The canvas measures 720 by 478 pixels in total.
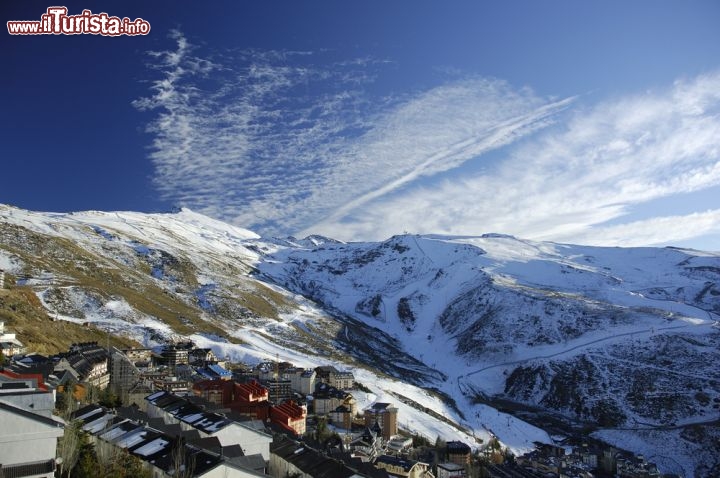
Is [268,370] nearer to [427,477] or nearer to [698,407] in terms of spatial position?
[427,477]

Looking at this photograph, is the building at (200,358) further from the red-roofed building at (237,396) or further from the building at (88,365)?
the red-roofed building at (237,396)

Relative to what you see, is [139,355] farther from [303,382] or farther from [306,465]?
[306,465]

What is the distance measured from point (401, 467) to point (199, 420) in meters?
24.8

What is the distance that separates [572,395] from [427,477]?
9178 centimetres

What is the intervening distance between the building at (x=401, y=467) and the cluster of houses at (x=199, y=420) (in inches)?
5.9

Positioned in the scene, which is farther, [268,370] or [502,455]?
[268,370]

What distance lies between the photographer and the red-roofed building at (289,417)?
205 ft

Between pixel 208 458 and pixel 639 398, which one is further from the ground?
pixel 208 458

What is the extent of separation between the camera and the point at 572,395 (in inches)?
5364

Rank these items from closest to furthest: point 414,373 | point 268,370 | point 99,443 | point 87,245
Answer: point 99,443 < point 268,370 < point 414,373 < point 87,245

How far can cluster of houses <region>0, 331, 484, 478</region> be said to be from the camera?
26.3 m

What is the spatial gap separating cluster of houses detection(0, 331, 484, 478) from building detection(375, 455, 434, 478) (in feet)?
0.49

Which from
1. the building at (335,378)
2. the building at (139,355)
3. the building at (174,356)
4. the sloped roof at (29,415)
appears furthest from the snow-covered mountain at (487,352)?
the sloped roof at (29,415)

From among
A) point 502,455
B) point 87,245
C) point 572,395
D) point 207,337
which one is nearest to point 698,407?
point 572,395
